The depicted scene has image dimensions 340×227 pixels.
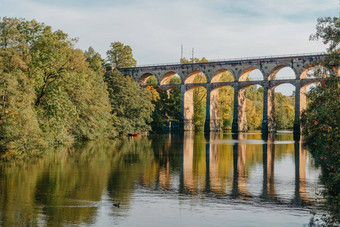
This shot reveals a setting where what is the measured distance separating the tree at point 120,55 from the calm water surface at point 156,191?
213ft

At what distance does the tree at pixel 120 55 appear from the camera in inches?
3858

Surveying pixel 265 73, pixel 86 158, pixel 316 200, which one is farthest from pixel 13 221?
pixel 265 73

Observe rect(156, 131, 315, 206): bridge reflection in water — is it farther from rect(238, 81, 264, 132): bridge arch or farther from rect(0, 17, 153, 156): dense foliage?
rect(238, 81, 264, 132): bridge arch

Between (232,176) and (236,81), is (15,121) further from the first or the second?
(236,81)

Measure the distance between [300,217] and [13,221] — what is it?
33.0 feet

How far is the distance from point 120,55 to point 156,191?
3143 inches

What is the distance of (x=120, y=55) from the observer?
98.7 m

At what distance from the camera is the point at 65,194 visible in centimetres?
1984

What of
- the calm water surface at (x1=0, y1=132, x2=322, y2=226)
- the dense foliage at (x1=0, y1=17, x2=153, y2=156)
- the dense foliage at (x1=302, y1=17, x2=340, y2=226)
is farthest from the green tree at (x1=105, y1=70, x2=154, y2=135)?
the dense foliage at (x1=302, y1=17, x2=340, y2=226)

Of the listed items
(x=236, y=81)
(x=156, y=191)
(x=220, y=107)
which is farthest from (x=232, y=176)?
(x=220, y=107)

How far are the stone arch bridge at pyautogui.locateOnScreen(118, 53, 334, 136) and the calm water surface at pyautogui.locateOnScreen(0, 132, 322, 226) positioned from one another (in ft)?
139

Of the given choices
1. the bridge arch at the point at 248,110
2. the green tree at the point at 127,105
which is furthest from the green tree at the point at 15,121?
the bridge arch at the point at 248,110

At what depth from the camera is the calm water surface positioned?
633 inches

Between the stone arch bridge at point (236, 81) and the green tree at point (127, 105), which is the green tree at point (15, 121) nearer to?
the green tree at point (127, 105)
